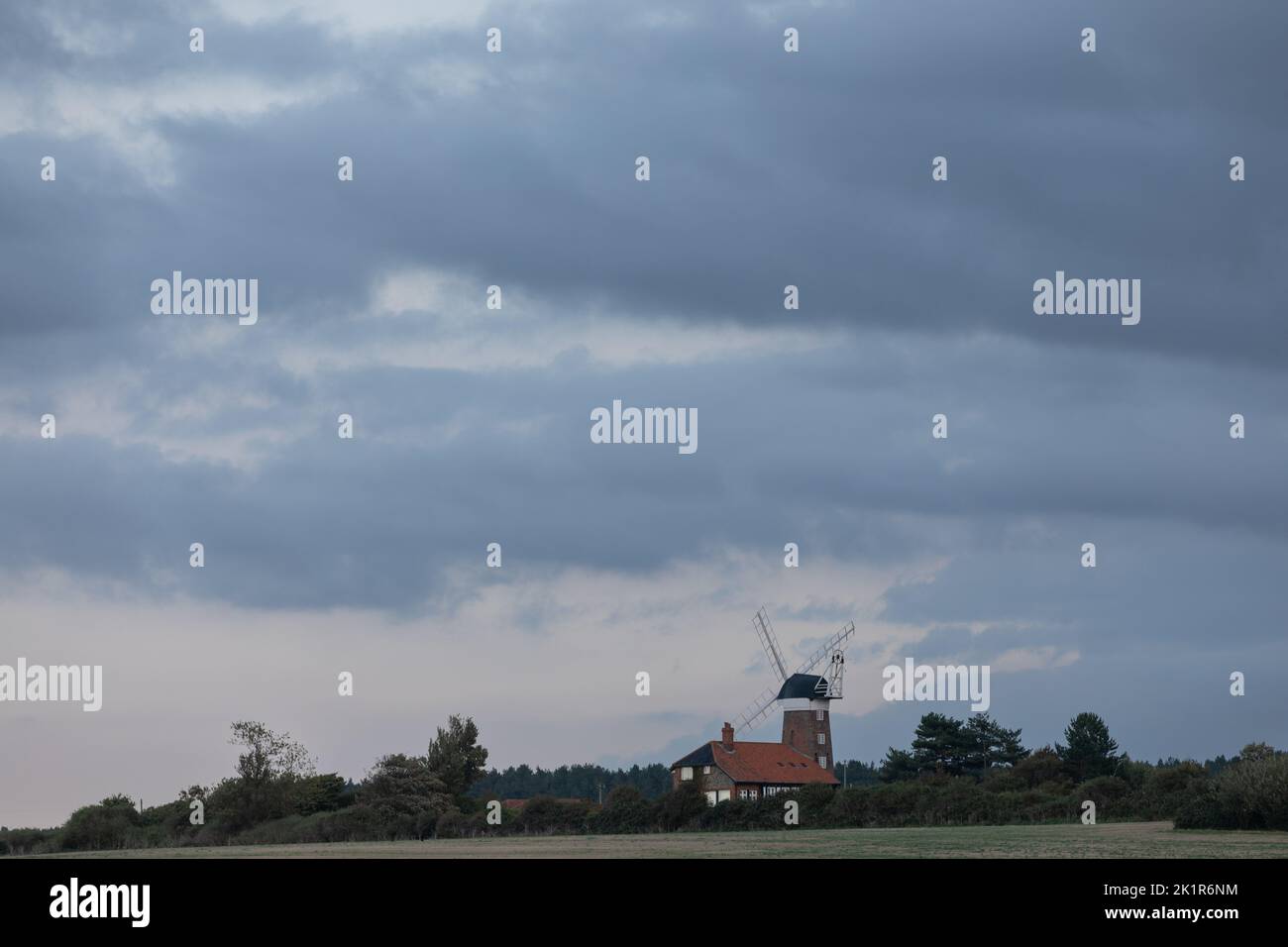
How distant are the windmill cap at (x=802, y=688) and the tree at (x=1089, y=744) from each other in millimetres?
20572

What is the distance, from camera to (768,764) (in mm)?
117750

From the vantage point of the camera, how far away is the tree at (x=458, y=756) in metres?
103

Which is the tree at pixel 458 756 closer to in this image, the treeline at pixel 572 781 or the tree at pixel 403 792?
the tree at pixel 403 792

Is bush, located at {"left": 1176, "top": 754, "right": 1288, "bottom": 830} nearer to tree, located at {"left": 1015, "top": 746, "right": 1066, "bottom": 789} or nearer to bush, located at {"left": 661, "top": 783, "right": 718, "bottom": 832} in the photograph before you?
bush, located at {"left": 661, "top": 783, "right": 718, "bottom": 832}

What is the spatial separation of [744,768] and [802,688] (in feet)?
49.0

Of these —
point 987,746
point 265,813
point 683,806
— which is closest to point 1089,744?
point 987,746

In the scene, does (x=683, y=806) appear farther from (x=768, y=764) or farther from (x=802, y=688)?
(x=802, y=688)

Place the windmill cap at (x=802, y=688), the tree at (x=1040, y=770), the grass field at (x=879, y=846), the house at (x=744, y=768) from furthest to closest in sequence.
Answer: the windmill cap at (x=802, y=688) → the house at (x=744, y=768) → the tree at (x=1040, y=770) → the grass field at (x=879, y=846)

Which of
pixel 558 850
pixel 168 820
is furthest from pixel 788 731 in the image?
pixel 558 850

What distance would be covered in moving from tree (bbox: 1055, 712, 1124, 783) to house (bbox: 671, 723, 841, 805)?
18.8m

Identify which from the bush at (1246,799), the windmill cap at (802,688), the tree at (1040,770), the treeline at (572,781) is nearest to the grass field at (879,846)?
the bush at (1246,799)
